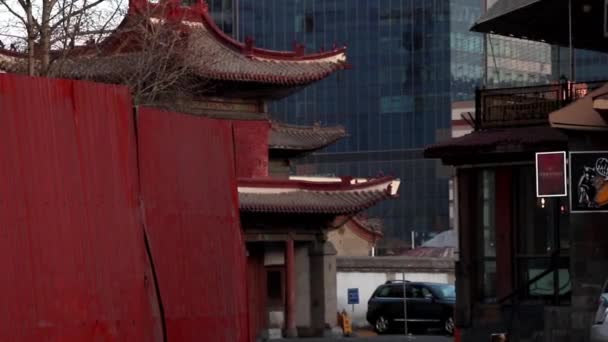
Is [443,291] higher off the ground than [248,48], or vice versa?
[248,48]

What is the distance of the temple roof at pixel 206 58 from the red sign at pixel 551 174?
35.5 ft

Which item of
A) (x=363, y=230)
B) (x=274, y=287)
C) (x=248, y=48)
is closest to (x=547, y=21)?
(x=274, y=287)

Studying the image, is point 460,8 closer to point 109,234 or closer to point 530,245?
point 530,245

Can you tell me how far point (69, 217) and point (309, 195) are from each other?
41808mm

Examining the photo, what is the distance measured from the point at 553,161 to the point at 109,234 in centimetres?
1570

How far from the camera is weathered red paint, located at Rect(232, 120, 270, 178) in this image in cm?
5116

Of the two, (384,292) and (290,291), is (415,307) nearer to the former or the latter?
(384,292)

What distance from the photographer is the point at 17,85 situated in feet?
33.2

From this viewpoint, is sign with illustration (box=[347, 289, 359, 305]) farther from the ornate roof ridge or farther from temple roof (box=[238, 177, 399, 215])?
the ornate roof ridge

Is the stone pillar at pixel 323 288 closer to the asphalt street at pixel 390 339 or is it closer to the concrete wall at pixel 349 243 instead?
the asphalt street at pixel 390 339

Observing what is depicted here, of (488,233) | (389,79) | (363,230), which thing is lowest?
(363,230)

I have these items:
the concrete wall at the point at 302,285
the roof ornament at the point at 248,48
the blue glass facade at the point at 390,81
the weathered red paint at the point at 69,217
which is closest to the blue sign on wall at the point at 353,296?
the concrete wall at the point at 302,285

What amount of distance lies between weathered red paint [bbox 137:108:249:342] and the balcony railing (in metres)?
16.7

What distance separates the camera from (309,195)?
5203 centimetres
